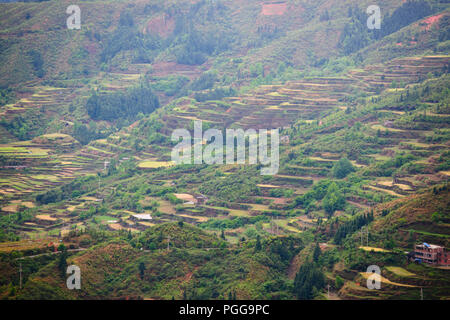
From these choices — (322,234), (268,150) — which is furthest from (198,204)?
(322,234)

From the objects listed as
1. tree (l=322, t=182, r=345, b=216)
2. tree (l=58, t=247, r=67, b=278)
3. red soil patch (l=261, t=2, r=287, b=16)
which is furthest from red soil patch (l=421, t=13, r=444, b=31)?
tree (l=58, t=247, r=67, b=278)

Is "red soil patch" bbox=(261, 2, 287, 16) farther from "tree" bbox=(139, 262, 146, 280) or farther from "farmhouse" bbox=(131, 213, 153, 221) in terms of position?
"tree" bbox=(139, 262, 146, 280)

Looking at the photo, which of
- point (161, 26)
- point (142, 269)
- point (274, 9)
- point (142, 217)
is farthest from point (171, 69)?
point (142, 269)

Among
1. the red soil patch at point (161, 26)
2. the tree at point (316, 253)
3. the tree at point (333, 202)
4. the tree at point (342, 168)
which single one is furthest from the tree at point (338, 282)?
the red soil patch at point (161, 26)

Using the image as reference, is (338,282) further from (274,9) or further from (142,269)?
(274,9)

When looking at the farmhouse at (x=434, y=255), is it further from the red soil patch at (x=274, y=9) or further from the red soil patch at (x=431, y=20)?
the red soil patch at (x=274, y=9)
